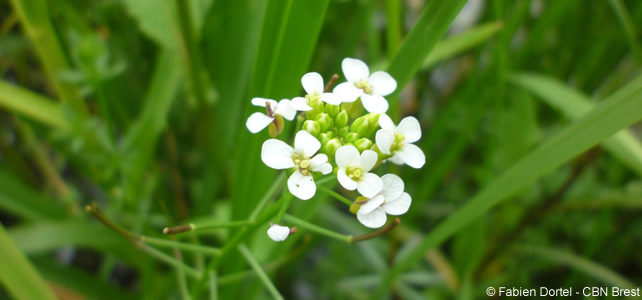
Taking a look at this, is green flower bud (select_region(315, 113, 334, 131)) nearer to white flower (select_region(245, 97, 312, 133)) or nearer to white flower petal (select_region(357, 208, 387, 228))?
white flower (select_region(245, 97, 312, 133))

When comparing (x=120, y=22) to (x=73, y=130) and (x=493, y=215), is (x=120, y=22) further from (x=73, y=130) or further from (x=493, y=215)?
(x=493, y=215)

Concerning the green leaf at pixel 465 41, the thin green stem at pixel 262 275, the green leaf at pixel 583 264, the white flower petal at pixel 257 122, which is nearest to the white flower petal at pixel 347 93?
the white flower petal at pixel 257 122

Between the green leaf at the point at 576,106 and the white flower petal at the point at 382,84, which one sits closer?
the white flower petal at the point at 382,84

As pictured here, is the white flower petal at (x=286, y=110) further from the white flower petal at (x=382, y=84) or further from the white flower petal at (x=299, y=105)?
the white flower petal at (x=382, y=84)

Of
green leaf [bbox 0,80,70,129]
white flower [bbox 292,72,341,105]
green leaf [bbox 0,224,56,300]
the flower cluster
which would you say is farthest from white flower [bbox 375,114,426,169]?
green leaf [bbox 0,80,70,129]

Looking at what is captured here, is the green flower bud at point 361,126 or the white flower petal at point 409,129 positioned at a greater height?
the green flower bud at point 361,126

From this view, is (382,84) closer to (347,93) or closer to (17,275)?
(347,93)

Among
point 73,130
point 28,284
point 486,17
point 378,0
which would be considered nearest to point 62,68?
point 73,130

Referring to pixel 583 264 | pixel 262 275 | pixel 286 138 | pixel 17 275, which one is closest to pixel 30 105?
pixel 17 275
